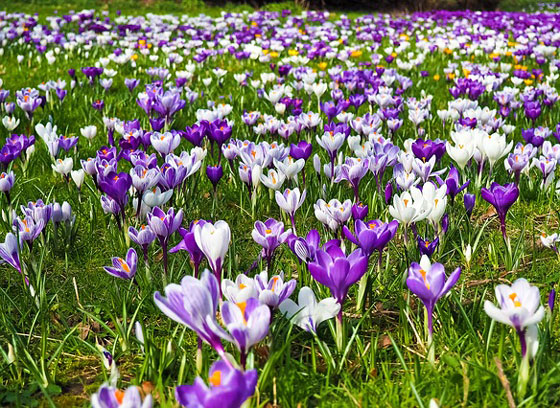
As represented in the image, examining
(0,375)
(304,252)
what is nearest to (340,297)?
(304,252)

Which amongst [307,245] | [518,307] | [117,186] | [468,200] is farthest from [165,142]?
[518,307]

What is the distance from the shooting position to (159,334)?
201cm

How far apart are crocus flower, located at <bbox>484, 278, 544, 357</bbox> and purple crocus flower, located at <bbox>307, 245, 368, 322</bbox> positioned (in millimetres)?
370

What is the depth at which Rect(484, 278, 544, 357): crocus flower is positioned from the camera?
136 centimetres

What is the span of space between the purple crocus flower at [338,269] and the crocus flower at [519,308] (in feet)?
1.21

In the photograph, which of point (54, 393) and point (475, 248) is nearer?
point (54, 393)

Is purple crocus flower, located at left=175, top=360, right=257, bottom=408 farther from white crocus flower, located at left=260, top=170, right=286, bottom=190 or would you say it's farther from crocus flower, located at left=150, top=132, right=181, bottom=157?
crocus flower, located at left=150, top=132, right=181, bottom=157

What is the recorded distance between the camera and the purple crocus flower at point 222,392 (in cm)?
107

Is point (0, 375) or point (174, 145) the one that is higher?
point (174, 145)

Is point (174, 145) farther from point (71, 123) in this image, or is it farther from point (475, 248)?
point (71, 123)

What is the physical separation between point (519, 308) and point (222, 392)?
2.50ft

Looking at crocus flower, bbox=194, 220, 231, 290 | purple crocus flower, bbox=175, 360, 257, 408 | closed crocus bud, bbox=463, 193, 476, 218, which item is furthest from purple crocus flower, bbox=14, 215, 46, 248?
closed crocus bud, bbox=463, 193, 476, 218

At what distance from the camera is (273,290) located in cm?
168

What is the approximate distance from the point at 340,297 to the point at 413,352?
33 centimetres
